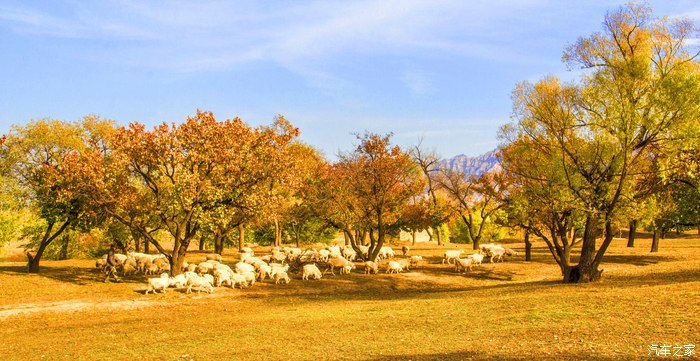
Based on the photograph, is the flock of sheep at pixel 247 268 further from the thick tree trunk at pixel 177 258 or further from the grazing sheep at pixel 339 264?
the thick tree trunk at pixel 177 258

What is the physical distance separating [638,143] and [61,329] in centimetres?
2603

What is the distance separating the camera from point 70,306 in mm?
22812

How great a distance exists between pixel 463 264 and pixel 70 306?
23.8 metres

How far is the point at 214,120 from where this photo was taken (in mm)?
28500

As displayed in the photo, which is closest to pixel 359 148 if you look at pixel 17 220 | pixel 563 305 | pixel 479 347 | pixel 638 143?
pixel 638 143

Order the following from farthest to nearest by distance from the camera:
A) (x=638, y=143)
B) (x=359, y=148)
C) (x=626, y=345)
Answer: (x=359, y=148)
(x=638, y=143)
(x=626, y=345)

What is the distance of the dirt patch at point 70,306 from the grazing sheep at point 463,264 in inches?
797

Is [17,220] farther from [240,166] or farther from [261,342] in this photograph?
[261,342]

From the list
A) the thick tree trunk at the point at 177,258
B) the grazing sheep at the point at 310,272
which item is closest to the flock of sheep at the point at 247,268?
the grazing sheep at the point at 310,272

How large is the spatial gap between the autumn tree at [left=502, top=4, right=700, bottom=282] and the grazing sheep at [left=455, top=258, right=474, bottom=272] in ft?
26.9

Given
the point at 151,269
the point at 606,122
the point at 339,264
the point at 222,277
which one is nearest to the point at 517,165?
the point at 606,122

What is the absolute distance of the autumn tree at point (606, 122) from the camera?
75.6 ft

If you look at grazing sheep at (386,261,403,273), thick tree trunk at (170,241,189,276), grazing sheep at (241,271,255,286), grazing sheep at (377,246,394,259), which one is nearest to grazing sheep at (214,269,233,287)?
grazing sheep at (241,271,255,286)

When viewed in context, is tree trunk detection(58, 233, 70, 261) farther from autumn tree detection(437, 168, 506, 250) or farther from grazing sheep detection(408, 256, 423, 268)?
autumn tree detection(437, 168, 506, 250)
